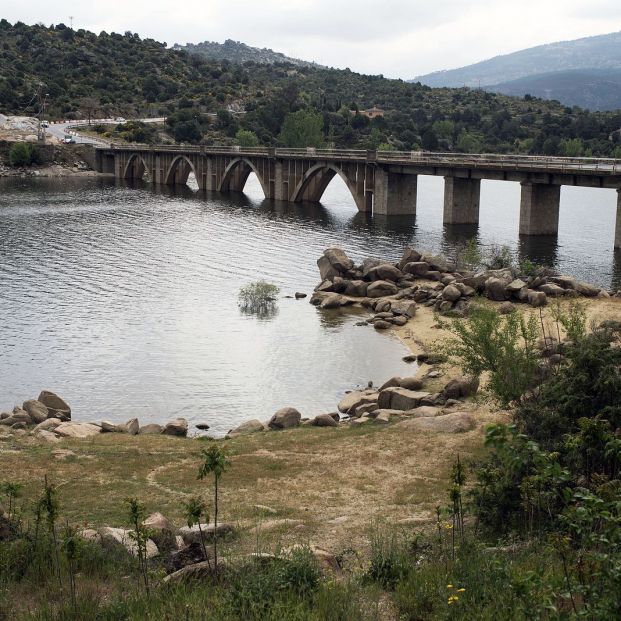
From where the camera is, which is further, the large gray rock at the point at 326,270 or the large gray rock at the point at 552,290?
the large gray rock at the point at 326,270

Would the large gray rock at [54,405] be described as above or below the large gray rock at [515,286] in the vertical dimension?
below

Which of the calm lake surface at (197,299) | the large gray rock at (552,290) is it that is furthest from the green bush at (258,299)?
the large gray rock at (552,290)

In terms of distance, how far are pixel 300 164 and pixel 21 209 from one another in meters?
31.7

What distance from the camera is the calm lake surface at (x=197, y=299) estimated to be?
3381 cm

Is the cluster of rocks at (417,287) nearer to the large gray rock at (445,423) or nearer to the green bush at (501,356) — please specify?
the green bush at (501,356)

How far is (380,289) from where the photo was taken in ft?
165

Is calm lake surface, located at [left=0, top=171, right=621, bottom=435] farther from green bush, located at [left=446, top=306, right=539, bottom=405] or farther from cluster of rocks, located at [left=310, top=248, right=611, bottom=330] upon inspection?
green bush, located at [left=446, top=306, right=539, bottom=405]

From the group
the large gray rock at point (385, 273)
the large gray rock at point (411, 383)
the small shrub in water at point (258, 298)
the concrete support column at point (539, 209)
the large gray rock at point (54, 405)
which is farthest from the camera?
the concrete support column at point (539, 209)

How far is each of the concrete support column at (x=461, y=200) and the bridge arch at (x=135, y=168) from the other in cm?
7341

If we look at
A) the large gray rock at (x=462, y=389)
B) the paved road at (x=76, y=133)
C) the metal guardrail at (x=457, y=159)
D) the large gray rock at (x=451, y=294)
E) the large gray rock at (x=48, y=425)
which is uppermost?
the paved road at (x=76, y=133)

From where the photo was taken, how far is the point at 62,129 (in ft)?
560

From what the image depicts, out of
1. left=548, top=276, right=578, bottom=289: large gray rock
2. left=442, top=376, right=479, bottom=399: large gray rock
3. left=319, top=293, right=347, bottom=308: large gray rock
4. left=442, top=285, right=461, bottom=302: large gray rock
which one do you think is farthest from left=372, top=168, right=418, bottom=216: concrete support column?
left=442, top=376, right=479, bottom=399: large gray rock

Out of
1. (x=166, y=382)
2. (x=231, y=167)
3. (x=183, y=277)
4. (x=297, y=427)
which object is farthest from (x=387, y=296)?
(x=231, y=167)

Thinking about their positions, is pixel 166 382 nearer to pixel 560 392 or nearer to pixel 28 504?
pixel 28 504
